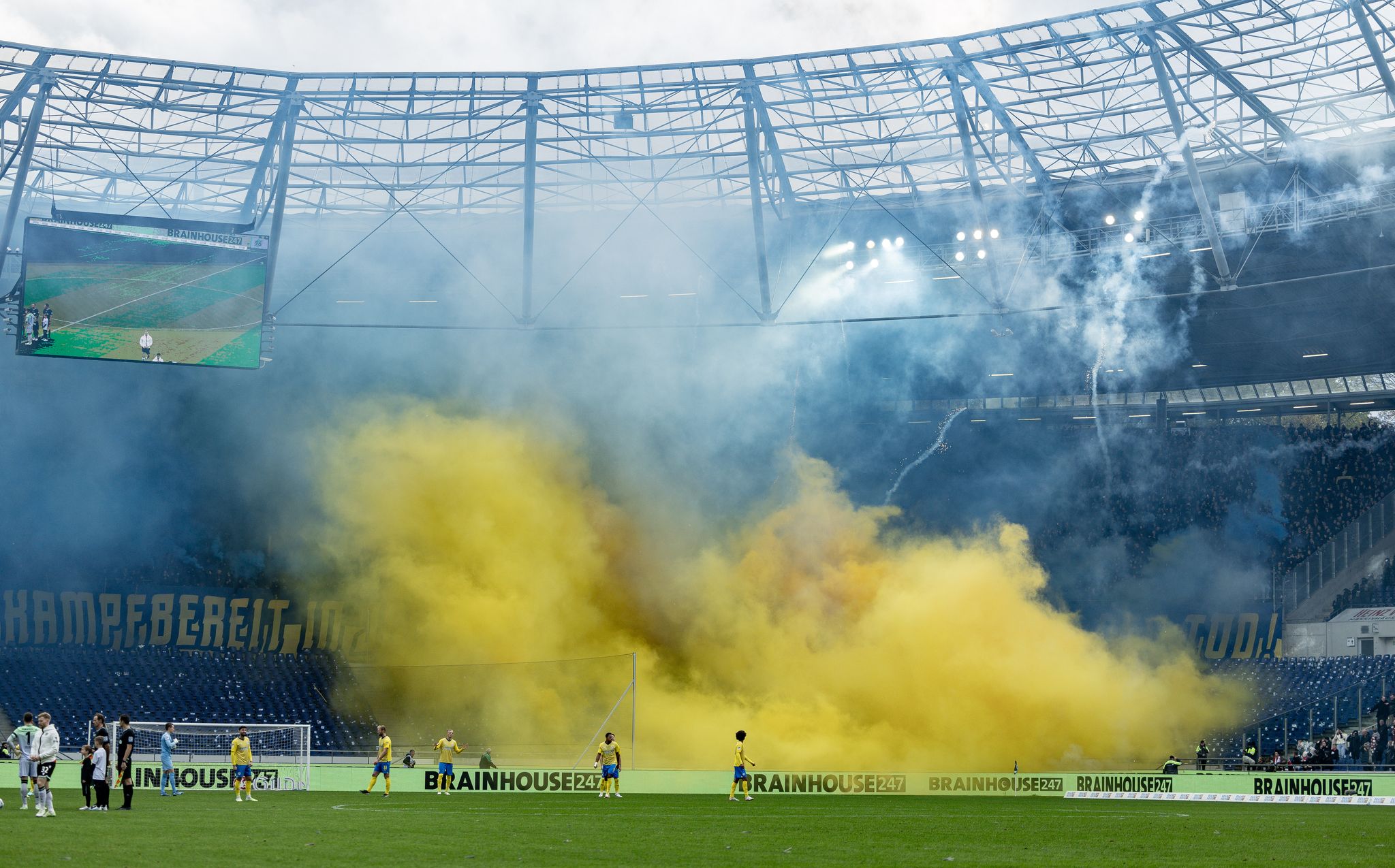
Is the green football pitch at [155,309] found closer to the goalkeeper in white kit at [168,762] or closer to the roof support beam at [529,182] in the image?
the roof support beam at [529,182]

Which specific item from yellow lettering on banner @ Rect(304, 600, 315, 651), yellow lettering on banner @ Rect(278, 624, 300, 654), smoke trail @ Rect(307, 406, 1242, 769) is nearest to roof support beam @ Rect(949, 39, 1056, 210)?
smoke trail @ Rect(307, 406, 1242, 769)

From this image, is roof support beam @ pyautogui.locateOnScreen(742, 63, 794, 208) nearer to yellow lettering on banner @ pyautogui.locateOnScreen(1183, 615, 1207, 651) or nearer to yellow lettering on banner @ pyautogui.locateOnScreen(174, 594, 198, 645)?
yellow lettering on banner @ pyautogui.locateOnScreen(1183, 615, 1207, 651)

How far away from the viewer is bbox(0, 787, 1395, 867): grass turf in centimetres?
1431

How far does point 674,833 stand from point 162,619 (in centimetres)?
3287

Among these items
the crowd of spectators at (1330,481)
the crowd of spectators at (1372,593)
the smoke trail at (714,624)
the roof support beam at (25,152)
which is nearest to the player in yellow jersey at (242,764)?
the smoke trail at (714,624)

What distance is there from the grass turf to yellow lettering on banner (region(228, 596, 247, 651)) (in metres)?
19.3

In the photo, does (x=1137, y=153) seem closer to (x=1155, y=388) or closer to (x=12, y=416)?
(x=1155, y=388)

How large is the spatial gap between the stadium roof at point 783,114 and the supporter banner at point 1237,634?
54.7 feet

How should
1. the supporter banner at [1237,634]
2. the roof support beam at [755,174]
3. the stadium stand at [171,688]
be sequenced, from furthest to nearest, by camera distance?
1. the supporter banner at [1237,634]
2. the stadium stand at [171,688]
3. the roof support beam at [755,174]

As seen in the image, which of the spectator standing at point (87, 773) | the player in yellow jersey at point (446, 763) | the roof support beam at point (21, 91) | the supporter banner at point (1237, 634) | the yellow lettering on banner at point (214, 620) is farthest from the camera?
the yellow lettering on banner at point (214, 620)

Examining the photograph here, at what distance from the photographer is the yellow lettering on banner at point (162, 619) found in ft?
149

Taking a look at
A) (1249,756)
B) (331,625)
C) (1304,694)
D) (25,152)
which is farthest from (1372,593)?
(25,152)

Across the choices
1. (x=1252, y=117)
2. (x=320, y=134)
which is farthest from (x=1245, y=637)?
(x=320, y=134)

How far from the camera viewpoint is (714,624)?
138 ft
